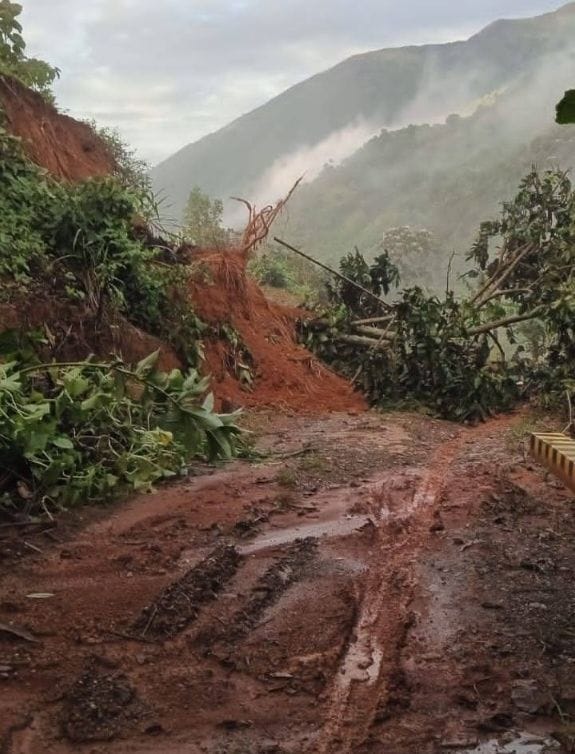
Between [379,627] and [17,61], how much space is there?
12932 mm

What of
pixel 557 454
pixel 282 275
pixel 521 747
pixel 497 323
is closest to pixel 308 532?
pixel 557 454

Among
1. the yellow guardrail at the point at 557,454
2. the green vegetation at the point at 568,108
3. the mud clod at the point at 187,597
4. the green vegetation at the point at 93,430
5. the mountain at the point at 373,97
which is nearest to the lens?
the green vegetation at the point at 568,108

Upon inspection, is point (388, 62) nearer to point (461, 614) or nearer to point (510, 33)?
point (510, 33)

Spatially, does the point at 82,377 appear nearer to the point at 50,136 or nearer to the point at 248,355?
the point at 248,355

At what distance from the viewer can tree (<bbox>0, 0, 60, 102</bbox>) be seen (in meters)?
12.4

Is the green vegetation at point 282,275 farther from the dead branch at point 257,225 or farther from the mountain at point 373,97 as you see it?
the mountain at point 373,97

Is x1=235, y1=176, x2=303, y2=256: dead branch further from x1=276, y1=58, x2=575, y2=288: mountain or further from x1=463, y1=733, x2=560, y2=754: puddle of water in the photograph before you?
x1=276, y1=58, x2=575, y2=288: mountain

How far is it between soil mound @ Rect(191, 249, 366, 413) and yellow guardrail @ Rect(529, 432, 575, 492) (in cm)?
545

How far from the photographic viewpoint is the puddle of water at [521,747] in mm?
2860

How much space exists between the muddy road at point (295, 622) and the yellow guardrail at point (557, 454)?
48cm

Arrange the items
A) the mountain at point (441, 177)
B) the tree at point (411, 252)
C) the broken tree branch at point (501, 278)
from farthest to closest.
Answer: the mountain at point (441, 177) < the tree at point (411, 252) < the broken tree branch at point (501, 278)

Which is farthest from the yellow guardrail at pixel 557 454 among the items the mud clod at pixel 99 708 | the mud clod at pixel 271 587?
the mud clod at pixel 99 708

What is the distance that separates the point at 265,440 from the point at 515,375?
5.13 meters

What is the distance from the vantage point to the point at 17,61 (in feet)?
45.3
